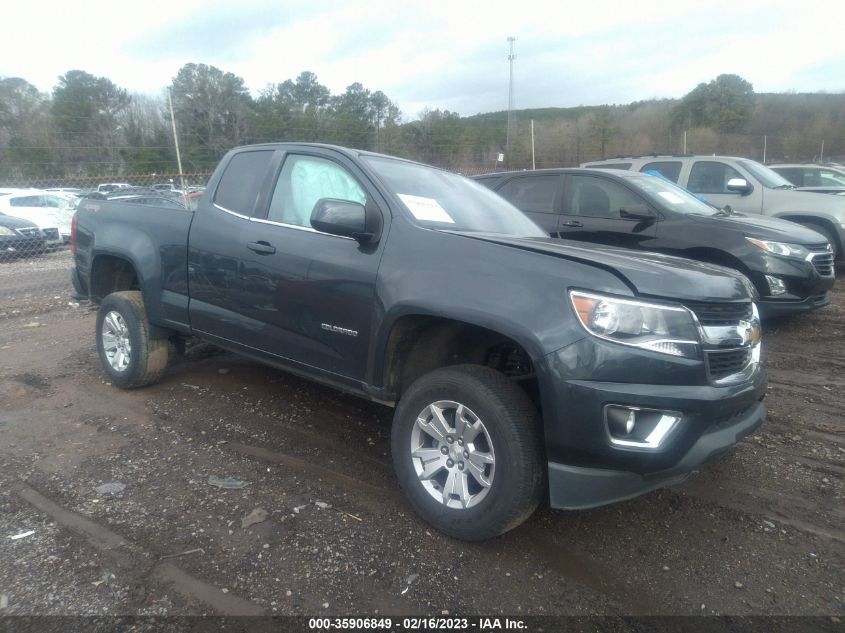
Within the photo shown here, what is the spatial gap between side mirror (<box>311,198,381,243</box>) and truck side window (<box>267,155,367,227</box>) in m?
0.40

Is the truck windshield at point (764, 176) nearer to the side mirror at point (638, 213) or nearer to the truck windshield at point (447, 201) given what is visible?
the side mirror at point (638, 213)

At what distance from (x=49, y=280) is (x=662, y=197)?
382 inches

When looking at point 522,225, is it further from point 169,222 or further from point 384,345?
point 169,222

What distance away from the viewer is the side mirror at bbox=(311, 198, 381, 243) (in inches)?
120

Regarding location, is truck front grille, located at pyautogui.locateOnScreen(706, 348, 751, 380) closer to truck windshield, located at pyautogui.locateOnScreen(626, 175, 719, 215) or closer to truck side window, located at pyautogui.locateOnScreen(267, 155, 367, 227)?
truck side window, located at pyautogui.locateOnScreen(267, 155, 367, 227)

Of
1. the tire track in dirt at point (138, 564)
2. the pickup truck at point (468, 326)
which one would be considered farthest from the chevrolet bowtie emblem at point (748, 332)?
the tire track in dirt at point (138, 564)

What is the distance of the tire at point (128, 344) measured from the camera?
14.9 ft

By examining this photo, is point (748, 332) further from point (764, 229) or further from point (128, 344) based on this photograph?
point (128, 344)

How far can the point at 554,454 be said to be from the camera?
2.53m

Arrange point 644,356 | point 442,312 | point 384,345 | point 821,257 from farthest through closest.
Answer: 1. point 821,257
2. point 384,345
3. point 442,312
4. point 644,356

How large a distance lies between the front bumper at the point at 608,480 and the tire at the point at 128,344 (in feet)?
10.9

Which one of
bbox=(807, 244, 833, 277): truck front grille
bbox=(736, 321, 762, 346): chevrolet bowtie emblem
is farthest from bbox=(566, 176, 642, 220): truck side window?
bbox=(736, 321, 762, 346): chevrolet bowtie emblem

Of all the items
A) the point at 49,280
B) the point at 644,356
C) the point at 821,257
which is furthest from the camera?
the point at 49,280

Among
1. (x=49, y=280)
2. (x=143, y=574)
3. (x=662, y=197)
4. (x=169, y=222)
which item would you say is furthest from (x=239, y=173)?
(x=49, y=280)
